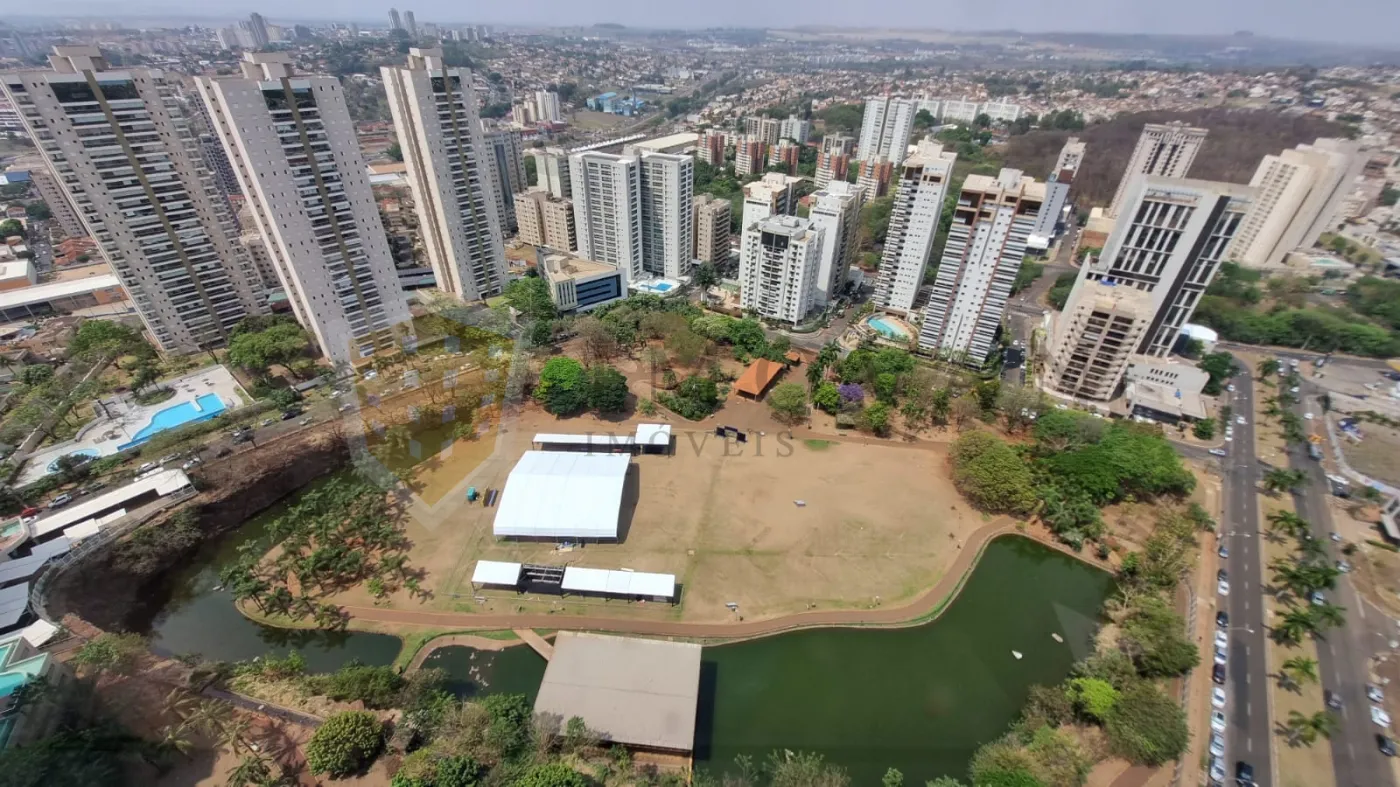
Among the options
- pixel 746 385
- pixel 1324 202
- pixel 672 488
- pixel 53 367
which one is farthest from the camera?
pixel 1324 202

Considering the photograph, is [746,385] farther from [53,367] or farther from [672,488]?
[53,367]

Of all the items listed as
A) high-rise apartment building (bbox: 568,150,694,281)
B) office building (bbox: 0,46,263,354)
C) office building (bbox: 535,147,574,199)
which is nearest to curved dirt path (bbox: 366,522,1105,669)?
office building (bbox: 0,46,263,354)

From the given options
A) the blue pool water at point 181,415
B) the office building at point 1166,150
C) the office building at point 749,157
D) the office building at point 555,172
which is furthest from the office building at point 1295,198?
the blue pool water at point 181,415

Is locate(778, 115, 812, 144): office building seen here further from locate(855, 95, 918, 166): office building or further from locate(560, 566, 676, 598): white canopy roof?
locate(560, 566, 676, 598): white canopy roof

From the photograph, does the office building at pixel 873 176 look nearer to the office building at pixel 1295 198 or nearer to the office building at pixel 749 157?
the office building at pixel 749 157

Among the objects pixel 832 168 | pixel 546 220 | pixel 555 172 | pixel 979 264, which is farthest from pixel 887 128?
pixel 979 264

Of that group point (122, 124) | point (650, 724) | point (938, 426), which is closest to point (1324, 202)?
point (938, 426)

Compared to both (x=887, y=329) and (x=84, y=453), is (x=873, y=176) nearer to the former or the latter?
(x=887, y=329)
